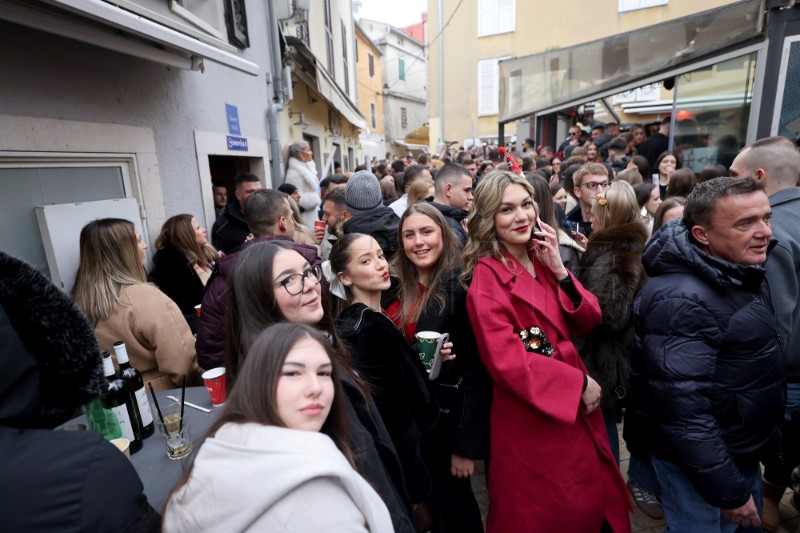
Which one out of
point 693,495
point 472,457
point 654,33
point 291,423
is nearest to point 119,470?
point 291,423

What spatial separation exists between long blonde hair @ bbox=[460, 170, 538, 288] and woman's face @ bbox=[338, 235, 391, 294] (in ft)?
1.40

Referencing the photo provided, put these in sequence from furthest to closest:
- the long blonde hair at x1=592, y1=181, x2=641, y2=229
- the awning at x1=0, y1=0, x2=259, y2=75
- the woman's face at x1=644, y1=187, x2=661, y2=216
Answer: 1. the woman's face at x1=644, y1=187, x2=661, y2=216
2. the long blonde hair at x1=592, y1=181, x2=641, y2=229
3. the awning at x1=0, y1=0, x2=259, y2=75

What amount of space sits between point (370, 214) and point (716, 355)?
2.41 meters

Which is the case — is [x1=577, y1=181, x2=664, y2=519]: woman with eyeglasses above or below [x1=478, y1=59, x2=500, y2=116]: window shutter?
below

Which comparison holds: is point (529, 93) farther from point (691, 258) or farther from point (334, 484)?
point (334, 484)

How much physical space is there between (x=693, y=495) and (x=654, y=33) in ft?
23.8

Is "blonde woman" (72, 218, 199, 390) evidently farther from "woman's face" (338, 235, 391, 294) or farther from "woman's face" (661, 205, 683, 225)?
"woman's face" (661, 205, 683, 225)

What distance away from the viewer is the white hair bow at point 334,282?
219cm

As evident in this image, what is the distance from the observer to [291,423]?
43.9 inches

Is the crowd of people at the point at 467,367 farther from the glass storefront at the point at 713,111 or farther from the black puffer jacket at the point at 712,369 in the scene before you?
the glass storefront at the point at 713,111

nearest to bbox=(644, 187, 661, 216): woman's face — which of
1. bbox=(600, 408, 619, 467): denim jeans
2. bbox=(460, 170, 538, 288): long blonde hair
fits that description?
bbox=(600, 408, 619, 467): denim jeans

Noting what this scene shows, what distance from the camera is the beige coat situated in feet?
7.33

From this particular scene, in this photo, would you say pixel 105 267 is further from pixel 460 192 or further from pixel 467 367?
pixel 460 192

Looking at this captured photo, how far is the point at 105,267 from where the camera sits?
2.36m
